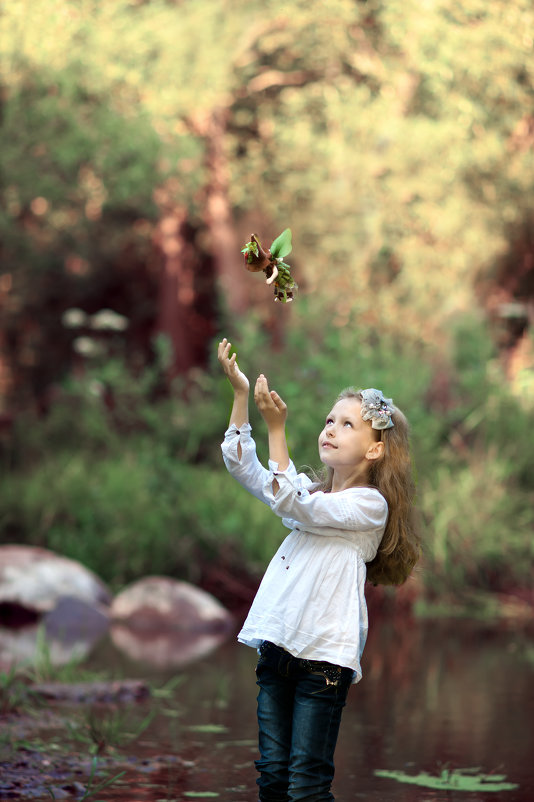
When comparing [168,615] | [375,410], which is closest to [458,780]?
[375,410]

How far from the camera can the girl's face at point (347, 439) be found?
170 inches

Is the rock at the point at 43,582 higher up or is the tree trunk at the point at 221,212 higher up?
the tree trunk at the point at 221,212

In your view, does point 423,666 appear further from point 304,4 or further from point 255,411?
point 304,4

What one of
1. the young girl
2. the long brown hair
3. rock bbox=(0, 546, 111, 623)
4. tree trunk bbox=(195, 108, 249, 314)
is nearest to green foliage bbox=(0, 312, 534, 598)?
rock bbox=(0, 546, 111, 623)

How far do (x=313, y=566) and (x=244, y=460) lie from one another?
0.38 metres

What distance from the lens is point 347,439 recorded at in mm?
4312

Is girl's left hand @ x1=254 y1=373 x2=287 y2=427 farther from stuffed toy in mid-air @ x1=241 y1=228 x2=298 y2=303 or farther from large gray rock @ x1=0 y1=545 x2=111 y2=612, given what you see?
large gray rock @ x1=0 y1=545 x2=111 y2=612

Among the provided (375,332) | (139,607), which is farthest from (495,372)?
(139,607)

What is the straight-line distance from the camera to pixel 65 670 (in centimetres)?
763

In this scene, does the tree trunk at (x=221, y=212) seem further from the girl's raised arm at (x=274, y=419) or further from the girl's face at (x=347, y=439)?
the girl's raised arm at (x=274, y=419)

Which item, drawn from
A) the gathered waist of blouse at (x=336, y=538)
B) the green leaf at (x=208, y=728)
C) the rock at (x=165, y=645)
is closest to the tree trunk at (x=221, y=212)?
the rock at (x=165, y=645)

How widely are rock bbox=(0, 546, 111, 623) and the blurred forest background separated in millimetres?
876

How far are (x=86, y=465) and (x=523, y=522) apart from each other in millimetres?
4987

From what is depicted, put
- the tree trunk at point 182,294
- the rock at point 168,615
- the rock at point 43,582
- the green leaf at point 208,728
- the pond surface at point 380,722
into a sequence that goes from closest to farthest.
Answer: the pond surface at point 380,722 < the green leaf at point 208,728 < the rock at point 168,615 < the rock at point 43,582 < the tree trunk at point 182,294
